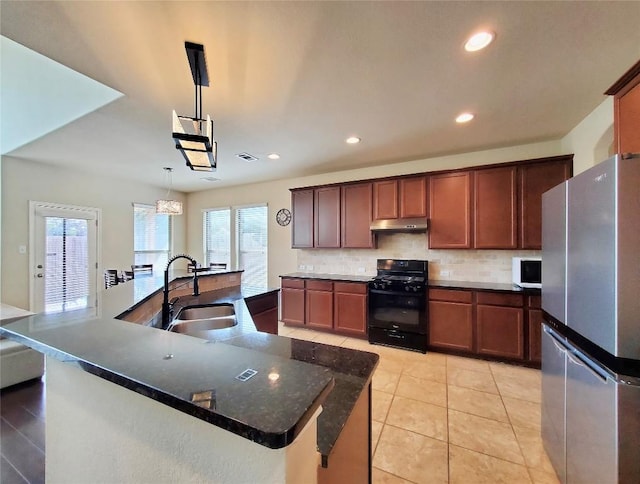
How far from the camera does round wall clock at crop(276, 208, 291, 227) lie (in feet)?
17.0

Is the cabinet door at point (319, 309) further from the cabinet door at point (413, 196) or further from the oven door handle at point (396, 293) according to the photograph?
the cabinet door at point (413, 196)

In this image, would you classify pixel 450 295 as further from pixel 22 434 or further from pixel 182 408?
pixel 22 434

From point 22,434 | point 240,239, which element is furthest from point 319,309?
point 22,434

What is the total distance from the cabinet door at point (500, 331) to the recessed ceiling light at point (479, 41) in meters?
2.68

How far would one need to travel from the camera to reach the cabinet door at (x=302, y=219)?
464 centimetres

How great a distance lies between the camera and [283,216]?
17.2ft

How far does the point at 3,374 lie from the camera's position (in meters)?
2.47

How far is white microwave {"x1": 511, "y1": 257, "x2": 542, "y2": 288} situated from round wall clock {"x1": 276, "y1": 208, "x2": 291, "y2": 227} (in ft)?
12.0

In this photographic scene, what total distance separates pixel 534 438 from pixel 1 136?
6.41 meters

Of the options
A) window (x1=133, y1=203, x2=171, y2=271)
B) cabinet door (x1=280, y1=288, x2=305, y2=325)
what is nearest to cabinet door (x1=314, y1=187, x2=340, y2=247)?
cabinet door (x1=280, y1=288, x2=305, y2=325)

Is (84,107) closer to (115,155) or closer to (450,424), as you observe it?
(115,155)

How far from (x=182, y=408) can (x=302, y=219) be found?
4.25 m

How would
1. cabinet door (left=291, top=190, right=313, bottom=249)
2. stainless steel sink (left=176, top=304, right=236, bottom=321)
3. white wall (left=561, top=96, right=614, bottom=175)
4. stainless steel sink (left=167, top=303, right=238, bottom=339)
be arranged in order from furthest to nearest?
cabinet door (left=291, top=190, right=313, bottom=249), white wall (left=561, top=96, right=614, bottom=175), stainless steel sink (left=176, top=304, right=236, bottom=321), stainless steel sink (left=167, top=303, right=238, bottom=339)

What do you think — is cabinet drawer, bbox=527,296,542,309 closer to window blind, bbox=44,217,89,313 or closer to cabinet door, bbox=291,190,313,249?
cabinet door, bbox=291,190,313,249
